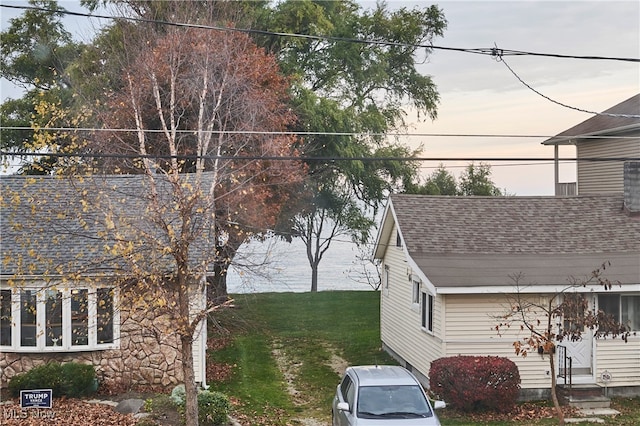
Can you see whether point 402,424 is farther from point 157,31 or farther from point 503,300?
point 157,31

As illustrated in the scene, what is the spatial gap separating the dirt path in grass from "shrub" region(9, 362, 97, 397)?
5.16 meters

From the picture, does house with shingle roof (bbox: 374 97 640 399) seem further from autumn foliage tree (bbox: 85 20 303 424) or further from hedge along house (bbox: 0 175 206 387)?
autumn foliage tree (bbox: 85 20 303 424)

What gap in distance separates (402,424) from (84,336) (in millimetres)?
9353

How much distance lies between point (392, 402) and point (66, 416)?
7.31m

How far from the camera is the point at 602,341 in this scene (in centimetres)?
2042

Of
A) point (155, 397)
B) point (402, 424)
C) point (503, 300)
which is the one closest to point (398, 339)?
point (503, 300)

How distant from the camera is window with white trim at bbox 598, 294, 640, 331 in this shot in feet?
67.7

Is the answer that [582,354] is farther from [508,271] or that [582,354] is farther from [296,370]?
[296,370]

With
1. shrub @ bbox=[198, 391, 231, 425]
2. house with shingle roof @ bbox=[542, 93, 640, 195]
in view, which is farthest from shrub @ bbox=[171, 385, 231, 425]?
house with shingle roof @ bbox=[542, 93, 640, 195]

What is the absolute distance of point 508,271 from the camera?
2036 centimetres

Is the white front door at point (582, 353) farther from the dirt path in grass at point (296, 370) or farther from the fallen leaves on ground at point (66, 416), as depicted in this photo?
the fallen leaves on ground at point (66, 416)

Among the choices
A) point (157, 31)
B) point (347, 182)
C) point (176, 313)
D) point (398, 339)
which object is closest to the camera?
point (176, 313)

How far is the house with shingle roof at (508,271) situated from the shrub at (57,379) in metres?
8.64

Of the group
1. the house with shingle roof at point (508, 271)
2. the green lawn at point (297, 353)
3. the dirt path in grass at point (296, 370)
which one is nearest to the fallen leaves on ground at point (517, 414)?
the green lawn at point (297, 353)
